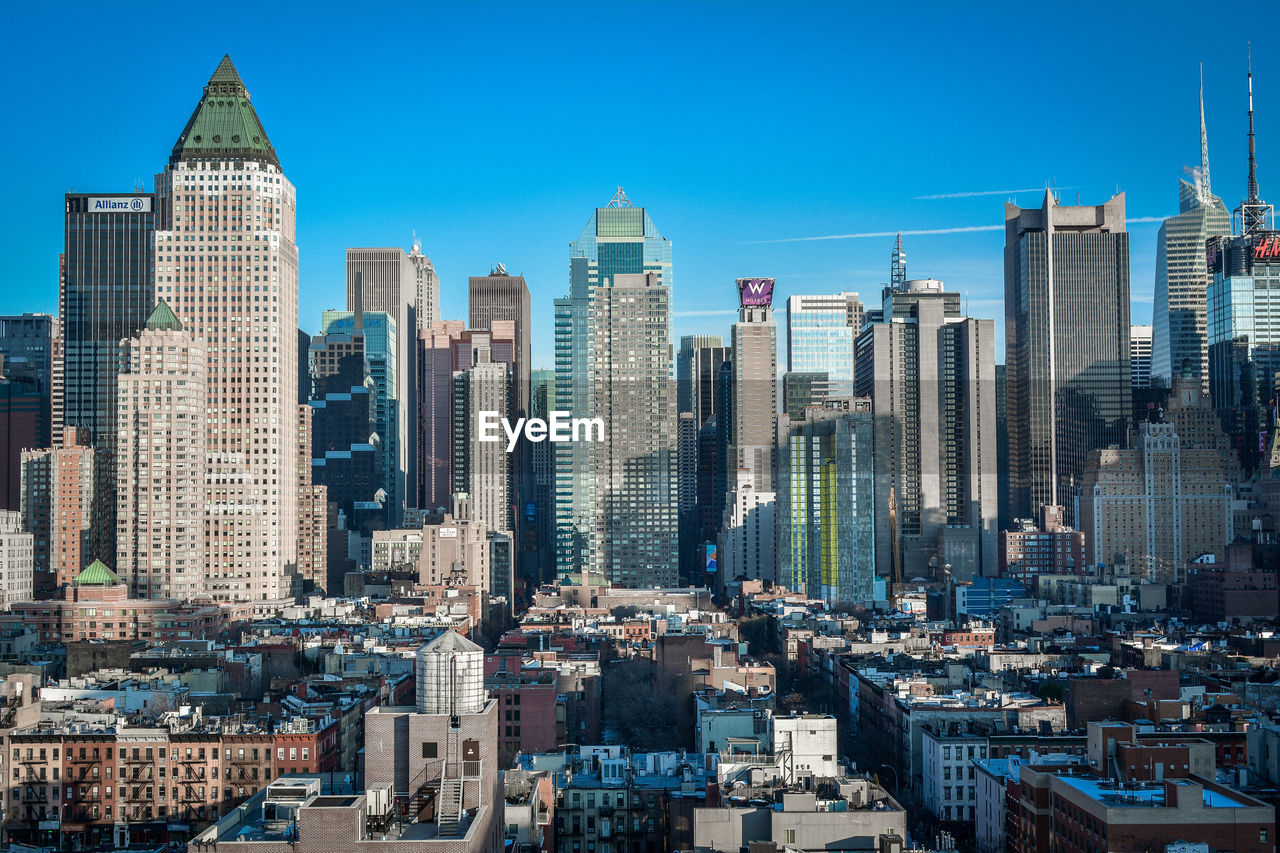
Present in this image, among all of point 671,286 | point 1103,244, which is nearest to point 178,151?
point 671,286

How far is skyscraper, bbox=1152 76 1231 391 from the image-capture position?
598 feet

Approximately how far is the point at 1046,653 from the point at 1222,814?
48.8 m

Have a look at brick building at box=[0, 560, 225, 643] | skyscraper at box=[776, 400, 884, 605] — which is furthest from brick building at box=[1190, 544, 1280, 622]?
brick building at box=[0, 560, 225, 643]

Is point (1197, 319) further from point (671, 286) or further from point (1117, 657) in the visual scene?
point (1117, 657)

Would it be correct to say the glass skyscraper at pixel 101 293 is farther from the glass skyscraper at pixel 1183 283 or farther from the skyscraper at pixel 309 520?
the glass skyscraper at pixel 1183 283

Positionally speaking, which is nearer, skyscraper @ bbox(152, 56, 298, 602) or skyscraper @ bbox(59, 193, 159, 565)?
skyscraper @ bbox(152, 56, 298, 602)

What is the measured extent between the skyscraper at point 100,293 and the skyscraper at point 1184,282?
11208 centimetres

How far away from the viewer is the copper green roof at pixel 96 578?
308 feet

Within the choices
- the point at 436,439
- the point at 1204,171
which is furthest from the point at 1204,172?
the point at 436,439

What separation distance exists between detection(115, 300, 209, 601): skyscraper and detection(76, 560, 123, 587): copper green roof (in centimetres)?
654

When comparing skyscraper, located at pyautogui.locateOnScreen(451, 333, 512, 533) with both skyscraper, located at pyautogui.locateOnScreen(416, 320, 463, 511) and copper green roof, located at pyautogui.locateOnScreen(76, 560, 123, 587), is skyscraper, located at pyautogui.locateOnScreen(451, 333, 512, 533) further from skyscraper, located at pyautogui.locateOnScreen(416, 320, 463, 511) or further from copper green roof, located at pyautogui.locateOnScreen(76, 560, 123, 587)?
copper green roof, located at pyautogui.locateOnScreen(76, 560, 123, 587)

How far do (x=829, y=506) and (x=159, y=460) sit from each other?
60457mm

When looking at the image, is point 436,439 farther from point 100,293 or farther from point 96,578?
point 96,578

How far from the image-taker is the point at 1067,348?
17262cm
